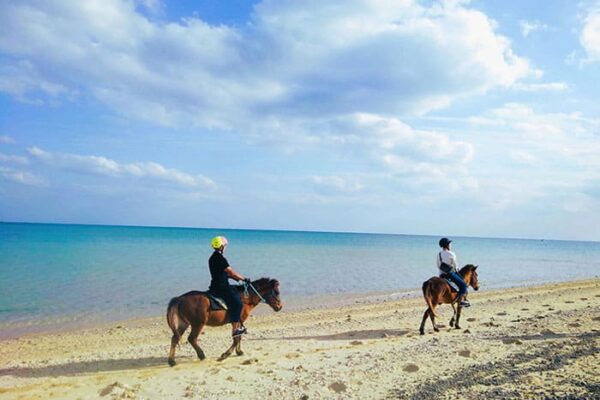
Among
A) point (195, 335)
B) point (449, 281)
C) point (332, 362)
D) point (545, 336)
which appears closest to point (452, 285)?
point (449, 281)

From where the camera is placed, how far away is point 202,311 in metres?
9.05

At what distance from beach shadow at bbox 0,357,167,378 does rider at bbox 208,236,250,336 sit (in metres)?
1.79

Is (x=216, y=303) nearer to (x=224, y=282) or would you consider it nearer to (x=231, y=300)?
(x=231, y=300)

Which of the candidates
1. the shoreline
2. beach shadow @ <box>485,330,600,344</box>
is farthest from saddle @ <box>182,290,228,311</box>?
the shoreline

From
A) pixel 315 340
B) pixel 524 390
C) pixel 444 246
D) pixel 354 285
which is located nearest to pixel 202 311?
pixel 315 340

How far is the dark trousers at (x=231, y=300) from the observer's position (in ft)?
30.8

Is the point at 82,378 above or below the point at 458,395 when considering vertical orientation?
below

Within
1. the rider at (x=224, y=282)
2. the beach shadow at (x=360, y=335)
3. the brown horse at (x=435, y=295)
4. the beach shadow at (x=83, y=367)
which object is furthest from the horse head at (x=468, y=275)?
the beach shadow at (x=83, y=367)

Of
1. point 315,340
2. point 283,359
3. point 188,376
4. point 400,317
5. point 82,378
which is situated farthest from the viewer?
point 400,317

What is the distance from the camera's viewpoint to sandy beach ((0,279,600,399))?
6.67 m

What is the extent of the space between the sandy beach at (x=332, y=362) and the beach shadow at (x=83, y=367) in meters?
0.02

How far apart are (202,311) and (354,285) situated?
1751 cm

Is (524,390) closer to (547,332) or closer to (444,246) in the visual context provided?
(547,332)

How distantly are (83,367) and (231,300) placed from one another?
11.7 ft
